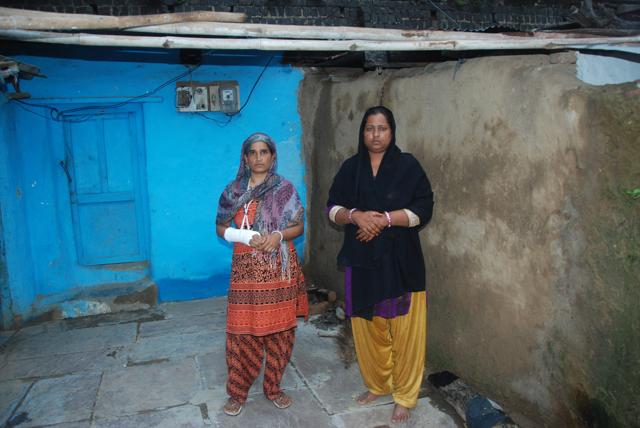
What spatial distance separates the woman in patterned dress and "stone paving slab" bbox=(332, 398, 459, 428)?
0.69 meters

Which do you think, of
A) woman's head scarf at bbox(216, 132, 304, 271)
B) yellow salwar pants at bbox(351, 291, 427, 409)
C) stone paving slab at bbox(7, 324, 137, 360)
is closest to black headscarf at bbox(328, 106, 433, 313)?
yellow salwar pants at bbox(351, 291, 427, 409)

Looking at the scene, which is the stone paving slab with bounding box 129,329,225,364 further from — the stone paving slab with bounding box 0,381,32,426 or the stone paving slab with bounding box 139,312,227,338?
the stone paving slab with bounding box 0,381,32,426

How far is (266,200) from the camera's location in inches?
135

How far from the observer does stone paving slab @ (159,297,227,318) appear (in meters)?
5.71

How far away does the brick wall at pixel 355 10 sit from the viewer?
5.79 metres

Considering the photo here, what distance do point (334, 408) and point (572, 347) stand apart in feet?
5.20

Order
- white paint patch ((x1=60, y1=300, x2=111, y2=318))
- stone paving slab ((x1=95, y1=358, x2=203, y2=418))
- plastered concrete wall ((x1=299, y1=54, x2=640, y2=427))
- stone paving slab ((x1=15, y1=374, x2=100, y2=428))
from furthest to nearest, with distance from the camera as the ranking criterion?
white paint patch ((x1=60, y1=300, x2=111, y2=318)) → stone paving slab ((x1=95, y1=358, x2=203, y2=418)) → stone paving slab ((x1=15, y1=374, x2=100, y2=428)) → plastered concrete wall ((x1=299, y1=54, x2=640, y2=427))

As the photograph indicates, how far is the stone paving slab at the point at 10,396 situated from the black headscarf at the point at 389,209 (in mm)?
2469

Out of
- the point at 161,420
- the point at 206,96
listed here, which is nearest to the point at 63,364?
the point at 161,420

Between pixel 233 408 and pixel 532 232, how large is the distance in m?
2.16

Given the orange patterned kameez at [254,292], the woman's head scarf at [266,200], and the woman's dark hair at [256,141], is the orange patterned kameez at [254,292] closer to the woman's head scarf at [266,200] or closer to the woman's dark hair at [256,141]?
the woman's head scarf at [266,200]

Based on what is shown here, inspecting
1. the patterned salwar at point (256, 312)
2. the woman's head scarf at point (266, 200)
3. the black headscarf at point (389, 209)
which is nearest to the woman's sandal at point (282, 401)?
the patterned salwar at point (256, 312)

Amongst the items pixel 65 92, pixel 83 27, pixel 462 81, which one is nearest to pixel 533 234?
pixel 462 81

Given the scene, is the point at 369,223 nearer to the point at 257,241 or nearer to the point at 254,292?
the point at 257,241
